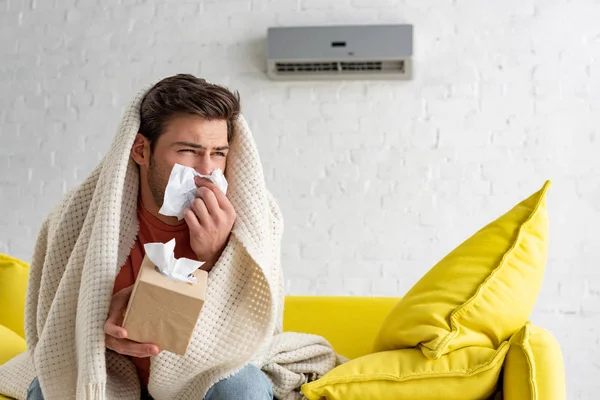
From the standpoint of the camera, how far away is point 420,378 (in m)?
1.72

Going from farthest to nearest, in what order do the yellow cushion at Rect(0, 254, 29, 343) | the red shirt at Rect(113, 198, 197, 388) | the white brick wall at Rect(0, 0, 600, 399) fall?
the white brick wall at Rect(0, 0, 600, 399)
the yellow cushion at Rect(0, 254, 29, 343)
the red shirt at Rect(113, 198, 197, 388)

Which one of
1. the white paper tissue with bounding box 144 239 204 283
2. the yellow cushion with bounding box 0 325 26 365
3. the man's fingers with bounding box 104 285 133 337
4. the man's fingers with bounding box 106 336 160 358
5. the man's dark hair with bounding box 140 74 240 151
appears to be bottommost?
the yellow cushion with bounding box 0 325 26 365

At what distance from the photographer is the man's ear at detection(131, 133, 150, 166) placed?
1950 millimetres

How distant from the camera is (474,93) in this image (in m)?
3.51

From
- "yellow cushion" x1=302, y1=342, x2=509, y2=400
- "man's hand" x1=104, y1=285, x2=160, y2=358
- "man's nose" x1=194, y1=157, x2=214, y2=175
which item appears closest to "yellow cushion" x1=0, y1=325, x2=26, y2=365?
"man's hand" x1=104, y1=285, x2=160, y2=358

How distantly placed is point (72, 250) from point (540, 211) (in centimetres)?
108

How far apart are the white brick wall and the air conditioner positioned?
64 millimetres

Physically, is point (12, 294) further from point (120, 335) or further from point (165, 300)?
point (165, 300)

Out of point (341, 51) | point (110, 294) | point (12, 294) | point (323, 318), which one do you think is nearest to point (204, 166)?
point (110, 294)

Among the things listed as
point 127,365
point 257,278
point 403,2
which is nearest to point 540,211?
point 257,278

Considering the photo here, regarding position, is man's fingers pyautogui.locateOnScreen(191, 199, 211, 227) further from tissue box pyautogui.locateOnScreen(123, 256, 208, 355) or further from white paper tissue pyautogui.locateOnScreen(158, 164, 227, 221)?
tissue box pyautogui.locateOnScreen(123, 256, 208, 355)

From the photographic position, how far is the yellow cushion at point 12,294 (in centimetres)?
257

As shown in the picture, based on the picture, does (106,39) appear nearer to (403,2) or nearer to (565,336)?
(403,2)

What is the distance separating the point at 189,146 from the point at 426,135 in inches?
71.3
